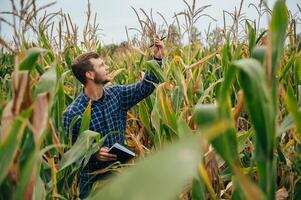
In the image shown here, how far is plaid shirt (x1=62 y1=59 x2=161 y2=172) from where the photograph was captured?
200 cm

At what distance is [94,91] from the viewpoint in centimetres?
220

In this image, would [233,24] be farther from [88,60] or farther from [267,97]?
[267,97]

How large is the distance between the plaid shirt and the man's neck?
0.03 meters

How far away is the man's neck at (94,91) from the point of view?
2.20 meters

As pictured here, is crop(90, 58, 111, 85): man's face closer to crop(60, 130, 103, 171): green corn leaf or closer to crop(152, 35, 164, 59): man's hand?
crop(152, 35, 164, 59): man's hand

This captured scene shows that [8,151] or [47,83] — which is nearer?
[8,151]

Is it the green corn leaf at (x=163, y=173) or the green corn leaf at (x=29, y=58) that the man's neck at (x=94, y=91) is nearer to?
the green corn leaf at (x=29, y=58)

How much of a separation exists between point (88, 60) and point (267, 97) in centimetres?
181

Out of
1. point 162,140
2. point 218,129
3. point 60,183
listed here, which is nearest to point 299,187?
point 162,140

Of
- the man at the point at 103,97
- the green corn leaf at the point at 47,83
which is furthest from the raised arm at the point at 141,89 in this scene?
the green corn leaf at the point at 47,83

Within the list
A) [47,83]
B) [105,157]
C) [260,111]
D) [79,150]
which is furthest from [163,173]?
[105,157]

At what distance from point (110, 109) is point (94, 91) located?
148 millimetres

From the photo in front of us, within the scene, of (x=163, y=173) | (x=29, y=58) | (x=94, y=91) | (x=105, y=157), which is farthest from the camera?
(x=94, y=91)

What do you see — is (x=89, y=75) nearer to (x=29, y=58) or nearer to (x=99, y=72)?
(x=99, y=72)
